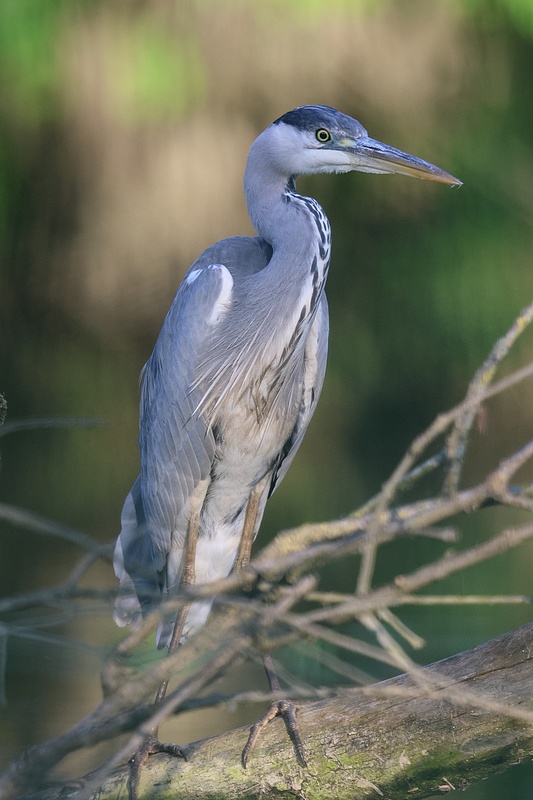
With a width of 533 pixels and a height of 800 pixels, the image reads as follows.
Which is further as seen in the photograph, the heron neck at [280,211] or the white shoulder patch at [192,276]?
the white shoulder patch at [192,276]

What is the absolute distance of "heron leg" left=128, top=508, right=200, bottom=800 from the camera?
5.44ft

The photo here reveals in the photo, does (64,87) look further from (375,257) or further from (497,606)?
(497,606)

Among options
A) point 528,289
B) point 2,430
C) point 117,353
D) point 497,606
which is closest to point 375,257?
A: point 528,289

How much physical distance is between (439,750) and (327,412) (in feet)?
21.7

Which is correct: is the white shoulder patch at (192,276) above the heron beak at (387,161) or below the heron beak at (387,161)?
below

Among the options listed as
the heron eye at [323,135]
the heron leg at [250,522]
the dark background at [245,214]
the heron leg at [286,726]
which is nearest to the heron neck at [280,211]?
the heron eye at [323,135]

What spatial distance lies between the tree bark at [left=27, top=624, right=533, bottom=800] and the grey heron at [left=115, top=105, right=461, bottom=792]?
458 mm

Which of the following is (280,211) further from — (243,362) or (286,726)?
(286,726)

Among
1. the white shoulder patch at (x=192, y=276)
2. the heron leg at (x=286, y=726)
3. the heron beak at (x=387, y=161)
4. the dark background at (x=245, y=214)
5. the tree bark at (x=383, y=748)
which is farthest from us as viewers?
the dark background at (x=245, y=214)

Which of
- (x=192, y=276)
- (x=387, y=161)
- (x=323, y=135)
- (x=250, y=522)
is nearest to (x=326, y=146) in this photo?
(x=323, y=135)

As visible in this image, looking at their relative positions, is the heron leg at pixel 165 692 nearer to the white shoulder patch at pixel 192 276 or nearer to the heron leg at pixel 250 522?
the heron leg at pixel 250 522

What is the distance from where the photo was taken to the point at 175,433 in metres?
2.27

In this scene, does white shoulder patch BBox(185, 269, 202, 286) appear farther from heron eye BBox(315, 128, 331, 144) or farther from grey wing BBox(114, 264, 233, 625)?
heron eye BBox(315, 128, 331, 144)

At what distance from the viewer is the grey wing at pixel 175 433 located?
2184 mm
